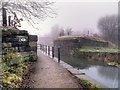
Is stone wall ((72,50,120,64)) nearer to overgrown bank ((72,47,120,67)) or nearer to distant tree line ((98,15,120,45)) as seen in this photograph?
overgrown bank ((72,47,120,67))

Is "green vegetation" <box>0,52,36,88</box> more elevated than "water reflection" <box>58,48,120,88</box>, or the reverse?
"green vegetation" <box>0,52,36,88</box>

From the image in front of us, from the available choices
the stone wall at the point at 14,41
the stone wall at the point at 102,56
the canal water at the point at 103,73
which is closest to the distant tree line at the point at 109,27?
the stone wall at the point at 102,56

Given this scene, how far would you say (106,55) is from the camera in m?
17.0

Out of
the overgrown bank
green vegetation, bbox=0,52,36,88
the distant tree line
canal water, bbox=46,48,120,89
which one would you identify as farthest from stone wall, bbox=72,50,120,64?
the distant tree line

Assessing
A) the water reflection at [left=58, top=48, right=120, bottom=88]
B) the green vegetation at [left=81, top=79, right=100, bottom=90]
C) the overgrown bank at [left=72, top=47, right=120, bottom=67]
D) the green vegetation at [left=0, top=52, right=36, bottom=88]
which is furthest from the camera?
the overgrown bank at [left=72, top=47, right=120, bottom=67]

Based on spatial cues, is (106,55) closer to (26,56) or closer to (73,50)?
(73,50)

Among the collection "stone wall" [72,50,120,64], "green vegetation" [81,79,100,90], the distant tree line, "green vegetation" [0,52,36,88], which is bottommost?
"stone wall" [72,50,120,64]

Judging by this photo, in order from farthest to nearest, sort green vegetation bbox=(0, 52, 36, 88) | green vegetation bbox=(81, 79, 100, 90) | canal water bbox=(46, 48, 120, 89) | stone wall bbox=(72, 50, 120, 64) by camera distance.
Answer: stone wall bbox=(72, 50, 120, 64), canal water bbox=(46, 48, 120, 89), green vegetation bbox=(81, 79, 100, 90), green vegetation bbox=(0, 52, 36, 88)

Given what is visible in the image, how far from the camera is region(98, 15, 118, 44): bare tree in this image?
3036 centimetres

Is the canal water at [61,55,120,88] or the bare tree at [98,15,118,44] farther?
the bare tree at [98,15,118,44]

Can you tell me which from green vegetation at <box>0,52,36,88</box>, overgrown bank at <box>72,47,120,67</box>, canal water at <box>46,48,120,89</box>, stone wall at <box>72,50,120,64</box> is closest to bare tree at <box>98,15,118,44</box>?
overgrown bank at <box>72,47,120,67</box>

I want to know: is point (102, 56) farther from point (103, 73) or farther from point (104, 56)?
point (103, 73)

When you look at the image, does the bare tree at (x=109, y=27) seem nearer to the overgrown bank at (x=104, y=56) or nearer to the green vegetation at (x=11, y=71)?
the overgrown bank at (x=104, y=56)

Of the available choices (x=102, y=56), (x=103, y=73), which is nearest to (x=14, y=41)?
(x=103, y=73)
